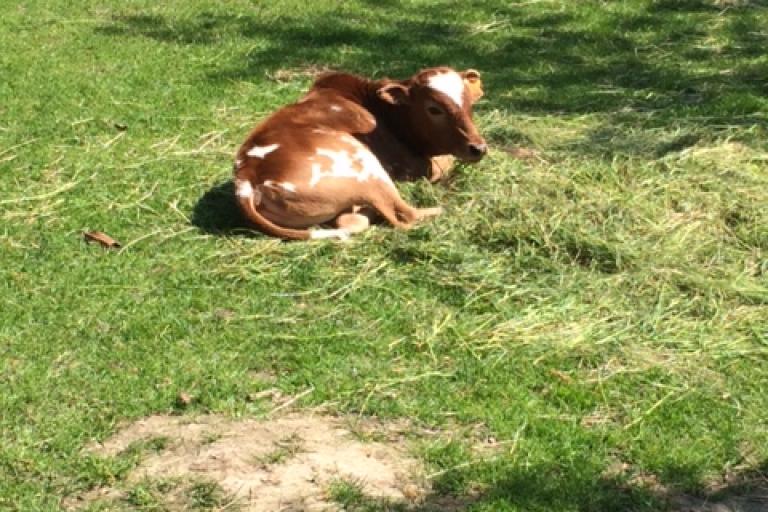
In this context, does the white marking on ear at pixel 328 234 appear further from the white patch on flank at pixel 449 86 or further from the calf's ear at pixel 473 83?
the calf's ear at pixel 473 83

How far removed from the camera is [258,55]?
1070cm

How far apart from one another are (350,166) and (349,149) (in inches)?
6.1

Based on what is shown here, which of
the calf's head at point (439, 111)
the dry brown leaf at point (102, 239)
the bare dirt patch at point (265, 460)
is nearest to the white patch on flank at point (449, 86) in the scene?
the calf's head at point (439, 111)

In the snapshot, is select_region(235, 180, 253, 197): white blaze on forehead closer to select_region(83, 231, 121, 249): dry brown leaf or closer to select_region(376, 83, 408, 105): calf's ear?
select_region(83, 231, 121, 249): dry brown leaf

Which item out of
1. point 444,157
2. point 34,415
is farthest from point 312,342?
point 444,157

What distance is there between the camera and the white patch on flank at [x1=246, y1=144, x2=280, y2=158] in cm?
720

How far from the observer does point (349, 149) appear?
7.36m

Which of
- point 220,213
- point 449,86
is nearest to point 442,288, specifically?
point 220,213

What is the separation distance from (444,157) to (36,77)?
366 centimetres

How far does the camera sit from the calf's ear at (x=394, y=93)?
7.85 m

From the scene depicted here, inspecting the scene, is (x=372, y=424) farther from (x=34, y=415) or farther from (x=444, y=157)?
(x=444, y=157)

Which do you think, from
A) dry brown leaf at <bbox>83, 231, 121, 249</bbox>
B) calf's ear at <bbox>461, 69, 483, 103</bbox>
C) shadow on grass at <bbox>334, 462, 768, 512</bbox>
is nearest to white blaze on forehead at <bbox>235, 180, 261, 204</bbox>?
dry brown leaf at <bbox>83, 231, 121, 249</bbox>

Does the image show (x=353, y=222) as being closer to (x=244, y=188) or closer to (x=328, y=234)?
(x=328, y=234)

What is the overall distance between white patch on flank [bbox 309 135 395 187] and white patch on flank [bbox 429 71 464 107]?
25.3 inches
